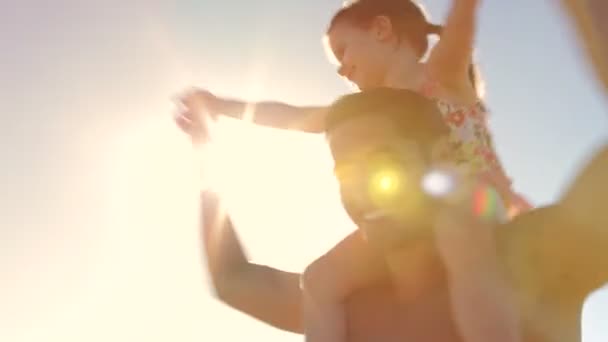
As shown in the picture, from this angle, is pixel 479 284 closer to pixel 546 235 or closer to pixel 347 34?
pixel 546 235

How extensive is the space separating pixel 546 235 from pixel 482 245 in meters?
0.13

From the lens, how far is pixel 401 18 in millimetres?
2391

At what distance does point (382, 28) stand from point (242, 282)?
967mm

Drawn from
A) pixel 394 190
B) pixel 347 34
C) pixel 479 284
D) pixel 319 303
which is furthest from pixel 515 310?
pixel 347 34

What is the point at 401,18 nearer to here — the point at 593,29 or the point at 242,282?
the point at 242,282

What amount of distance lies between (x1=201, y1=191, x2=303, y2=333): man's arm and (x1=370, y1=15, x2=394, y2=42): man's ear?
2.66ft

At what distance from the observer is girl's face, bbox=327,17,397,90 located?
7.63 ft

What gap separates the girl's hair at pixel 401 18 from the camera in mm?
2367

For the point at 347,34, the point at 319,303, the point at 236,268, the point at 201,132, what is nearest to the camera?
the point at 319,303

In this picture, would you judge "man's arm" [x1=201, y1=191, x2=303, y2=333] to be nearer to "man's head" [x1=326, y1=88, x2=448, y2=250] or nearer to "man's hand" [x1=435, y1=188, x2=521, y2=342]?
"man's head" [x1=326, y1=88, x2=448, y2=250]

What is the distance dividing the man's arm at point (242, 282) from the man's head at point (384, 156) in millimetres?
348

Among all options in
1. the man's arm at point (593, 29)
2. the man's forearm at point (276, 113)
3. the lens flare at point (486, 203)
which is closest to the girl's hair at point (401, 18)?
the man's forearm at point (276, 113)

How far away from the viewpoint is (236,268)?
1887mm

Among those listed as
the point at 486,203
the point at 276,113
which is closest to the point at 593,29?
the point at 486,203
